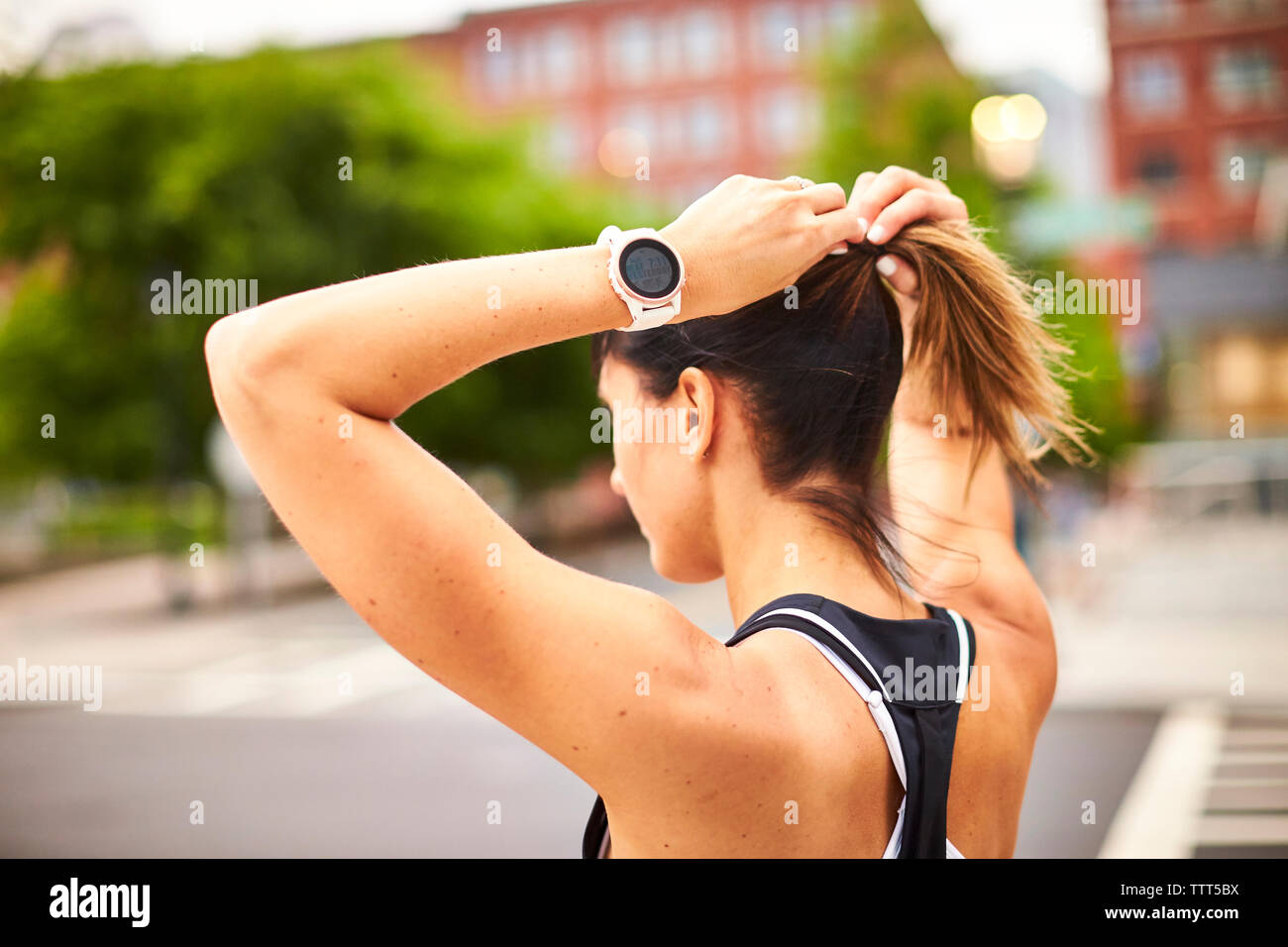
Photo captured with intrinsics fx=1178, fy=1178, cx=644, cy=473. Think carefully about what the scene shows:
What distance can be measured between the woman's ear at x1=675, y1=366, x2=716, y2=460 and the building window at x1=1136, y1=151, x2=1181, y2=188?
44944 millimetres

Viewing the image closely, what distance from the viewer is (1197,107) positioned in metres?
40.1

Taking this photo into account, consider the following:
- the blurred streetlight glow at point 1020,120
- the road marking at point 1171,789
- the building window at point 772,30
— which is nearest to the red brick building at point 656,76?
the building window at point 772,30

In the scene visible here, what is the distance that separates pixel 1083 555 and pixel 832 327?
1565 cm

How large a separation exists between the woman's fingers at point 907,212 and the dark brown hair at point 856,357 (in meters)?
0.02

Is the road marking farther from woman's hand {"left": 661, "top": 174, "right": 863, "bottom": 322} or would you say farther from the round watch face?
the round watch face

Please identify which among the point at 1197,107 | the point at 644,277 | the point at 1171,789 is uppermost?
the point at 1197,107

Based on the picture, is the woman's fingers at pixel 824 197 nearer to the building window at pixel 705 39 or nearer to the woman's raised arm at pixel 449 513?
the woman's raised arm at pixel 449 513

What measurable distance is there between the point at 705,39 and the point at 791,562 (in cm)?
5647

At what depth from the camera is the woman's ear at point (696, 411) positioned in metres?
1.37

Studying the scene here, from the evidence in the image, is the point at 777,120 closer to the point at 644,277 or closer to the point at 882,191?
the point at 882,191

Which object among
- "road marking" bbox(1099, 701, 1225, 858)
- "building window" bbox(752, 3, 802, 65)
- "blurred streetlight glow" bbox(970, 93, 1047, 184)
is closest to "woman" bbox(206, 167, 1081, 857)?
"road marking" bbox(1099, 701, 1225, 858)

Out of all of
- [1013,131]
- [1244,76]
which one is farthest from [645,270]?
[1244,76]
